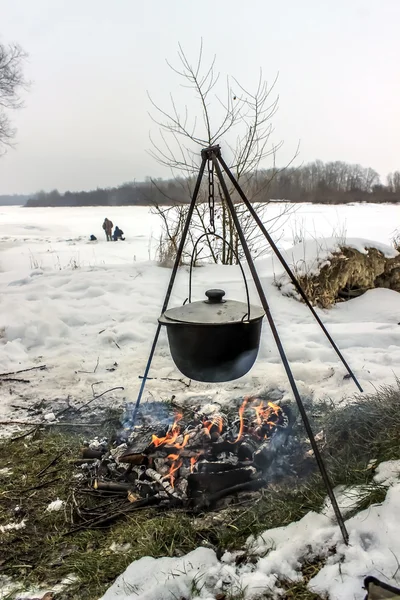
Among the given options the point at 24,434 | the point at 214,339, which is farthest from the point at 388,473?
the point at 24,434

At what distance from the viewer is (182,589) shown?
1676mm

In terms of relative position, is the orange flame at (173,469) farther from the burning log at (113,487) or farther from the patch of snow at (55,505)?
the patch of snow at (55,505)

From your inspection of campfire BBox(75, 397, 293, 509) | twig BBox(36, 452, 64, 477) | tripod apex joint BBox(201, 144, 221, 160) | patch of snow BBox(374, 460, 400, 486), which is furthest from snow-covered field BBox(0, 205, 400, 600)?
tripod apex joint BBox(201, 144, 221, 160)

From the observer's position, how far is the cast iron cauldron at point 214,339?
2.28 metres

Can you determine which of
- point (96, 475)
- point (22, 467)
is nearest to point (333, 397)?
point (96, 475)

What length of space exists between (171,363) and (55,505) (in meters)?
2.20

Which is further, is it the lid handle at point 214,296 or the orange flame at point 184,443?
the orange flame at point 184,443

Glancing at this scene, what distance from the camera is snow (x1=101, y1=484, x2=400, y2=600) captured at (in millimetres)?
1583

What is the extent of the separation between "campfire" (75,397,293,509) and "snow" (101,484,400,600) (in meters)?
0.52

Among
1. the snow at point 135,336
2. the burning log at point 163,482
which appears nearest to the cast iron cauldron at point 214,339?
the burning log at point 163,482

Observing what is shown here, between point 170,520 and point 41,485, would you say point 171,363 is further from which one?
point 170,520

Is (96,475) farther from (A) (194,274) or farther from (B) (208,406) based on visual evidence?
(A) (194,274)

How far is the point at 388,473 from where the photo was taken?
2.01 m

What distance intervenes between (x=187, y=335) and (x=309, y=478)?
1.08 metres
